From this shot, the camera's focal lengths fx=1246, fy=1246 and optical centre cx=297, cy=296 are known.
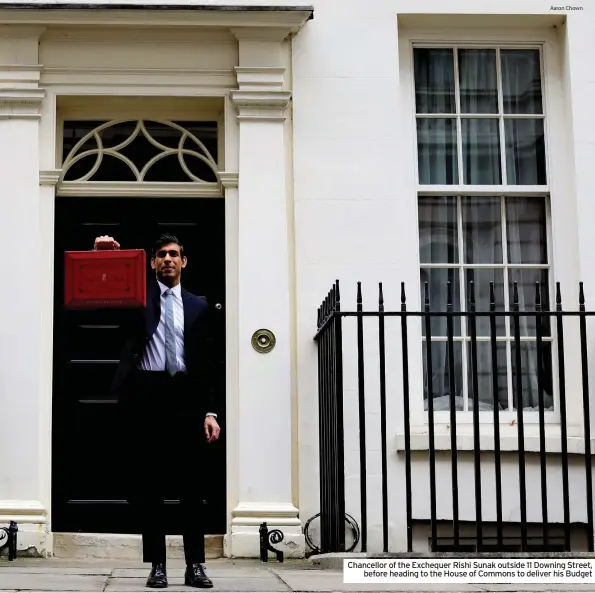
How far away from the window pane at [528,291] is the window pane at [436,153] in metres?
0.80

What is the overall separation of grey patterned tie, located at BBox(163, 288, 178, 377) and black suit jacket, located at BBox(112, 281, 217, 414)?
0.05 metres

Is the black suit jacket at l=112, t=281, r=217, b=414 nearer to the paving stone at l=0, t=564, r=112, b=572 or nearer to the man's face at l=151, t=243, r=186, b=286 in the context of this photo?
the man's face at l=151, t=243, r=186, b=286

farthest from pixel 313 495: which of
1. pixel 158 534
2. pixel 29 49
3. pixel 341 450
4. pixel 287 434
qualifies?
pixel 29 49

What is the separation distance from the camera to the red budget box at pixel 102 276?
22.4ft

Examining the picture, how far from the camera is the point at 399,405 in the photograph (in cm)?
834

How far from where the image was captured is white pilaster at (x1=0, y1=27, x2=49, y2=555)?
8.03m

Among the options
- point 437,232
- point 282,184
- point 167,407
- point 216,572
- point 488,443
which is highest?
point 282,184

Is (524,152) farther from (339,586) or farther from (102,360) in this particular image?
(339,586)

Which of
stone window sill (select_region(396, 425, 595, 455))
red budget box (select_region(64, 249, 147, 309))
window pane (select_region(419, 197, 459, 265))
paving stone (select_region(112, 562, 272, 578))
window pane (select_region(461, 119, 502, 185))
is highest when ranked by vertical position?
window pane (select_region(461, 119, 502, 185))

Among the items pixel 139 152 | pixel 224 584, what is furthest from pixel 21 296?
pixel 224 584

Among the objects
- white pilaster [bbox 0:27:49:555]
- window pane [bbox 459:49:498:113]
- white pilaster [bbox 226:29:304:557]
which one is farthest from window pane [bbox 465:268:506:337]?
white pilaster [bbox 0:27:49:555]

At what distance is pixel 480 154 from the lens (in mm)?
8898

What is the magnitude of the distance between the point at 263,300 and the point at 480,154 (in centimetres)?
193

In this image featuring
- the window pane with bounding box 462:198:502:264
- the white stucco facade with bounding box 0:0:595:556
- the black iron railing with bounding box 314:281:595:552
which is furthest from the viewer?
the window pane with bounding box 462:198:502:264
